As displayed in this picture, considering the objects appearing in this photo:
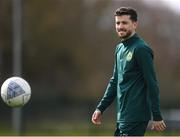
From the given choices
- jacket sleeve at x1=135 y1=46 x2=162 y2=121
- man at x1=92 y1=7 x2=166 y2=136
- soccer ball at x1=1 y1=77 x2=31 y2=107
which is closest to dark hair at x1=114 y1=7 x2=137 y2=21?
man at x1=92 y1=7 x2=166 y2=136

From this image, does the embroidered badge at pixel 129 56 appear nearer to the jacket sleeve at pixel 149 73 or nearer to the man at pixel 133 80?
the man at pixel 133 80

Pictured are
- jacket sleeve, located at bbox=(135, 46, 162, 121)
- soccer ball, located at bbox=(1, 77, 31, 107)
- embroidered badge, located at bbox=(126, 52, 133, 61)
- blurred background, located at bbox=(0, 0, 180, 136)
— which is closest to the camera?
jacket sleeve, located at bbox=(135, 46, 162, 121)

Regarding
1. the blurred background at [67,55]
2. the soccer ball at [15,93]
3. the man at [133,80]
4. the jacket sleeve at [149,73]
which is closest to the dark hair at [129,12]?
the man at [133,80]

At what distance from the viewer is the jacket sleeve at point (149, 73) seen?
8852mm

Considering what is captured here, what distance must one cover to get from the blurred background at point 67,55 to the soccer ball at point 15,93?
31.6m

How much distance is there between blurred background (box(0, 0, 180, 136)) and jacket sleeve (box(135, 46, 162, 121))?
33.5 m

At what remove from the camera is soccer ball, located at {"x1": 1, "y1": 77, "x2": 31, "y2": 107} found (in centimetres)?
1059

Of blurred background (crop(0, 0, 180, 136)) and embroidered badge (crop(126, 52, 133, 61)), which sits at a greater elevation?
embroidered badge (crop(126, 52, 133, 61))

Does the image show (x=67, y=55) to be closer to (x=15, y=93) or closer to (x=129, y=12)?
(x=15, y=93)

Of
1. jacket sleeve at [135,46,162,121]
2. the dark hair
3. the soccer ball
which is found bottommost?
the soccer ball

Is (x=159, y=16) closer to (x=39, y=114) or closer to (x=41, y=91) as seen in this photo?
(x=41, y=91)

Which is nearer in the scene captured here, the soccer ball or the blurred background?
the soccer ball

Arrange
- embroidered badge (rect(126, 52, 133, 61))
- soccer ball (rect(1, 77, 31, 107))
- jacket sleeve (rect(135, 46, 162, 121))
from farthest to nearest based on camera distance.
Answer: soccer ball (rect(1, 77, 31, 107)), embroidered badge (rect(126, 52, 133, 61)), jacket sleeve (rect(135, 46, 162, 121))

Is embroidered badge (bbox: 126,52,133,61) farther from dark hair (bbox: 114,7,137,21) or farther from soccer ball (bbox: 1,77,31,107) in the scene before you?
soccer ball (bbox: 1,77,31,107)
